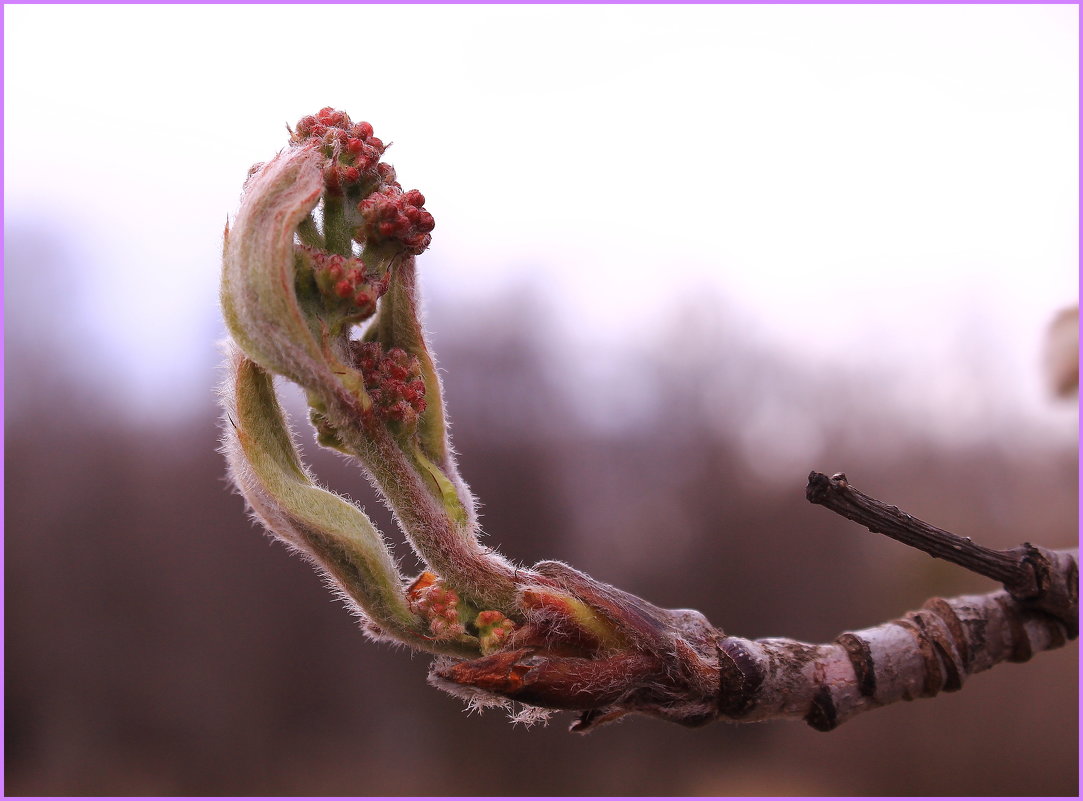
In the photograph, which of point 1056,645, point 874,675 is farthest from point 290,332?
point 1056,645

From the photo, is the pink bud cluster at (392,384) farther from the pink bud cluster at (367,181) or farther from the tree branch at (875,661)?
the tree branch at (875,661)

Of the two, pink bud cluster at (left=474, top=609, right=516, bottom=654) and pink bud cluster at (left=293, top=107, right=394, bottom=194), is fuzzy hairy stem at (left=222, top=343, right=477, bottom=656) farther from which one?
pink bud cluster at (left=293, top=107, right=394, bottom=194)

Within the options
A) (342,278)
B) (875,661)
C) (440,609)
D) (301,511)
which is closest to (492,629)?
(440,609)

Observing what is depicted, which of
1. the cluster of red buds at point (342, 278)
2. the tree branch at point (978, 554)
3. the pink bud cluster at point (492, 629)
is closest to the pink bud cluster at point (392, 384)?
the cluster of red buds at point (342, 278)

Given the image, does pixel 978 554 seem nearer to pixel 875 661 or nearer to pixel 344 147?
pixel 875 661

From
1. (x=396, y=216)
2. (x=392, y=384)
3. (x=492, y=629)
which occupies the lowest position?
(x=492, y=629)

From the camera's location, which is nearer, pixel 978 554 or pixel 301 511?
pixel 301 511

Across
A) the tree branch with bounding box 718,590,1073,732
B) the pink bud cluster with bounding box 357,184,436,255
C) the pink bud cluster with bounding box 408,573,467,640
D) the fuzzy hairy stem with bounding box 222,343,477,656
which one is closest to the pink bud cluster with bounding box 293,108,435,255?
the pink bud cluster with bounding box 357,184,436,255
